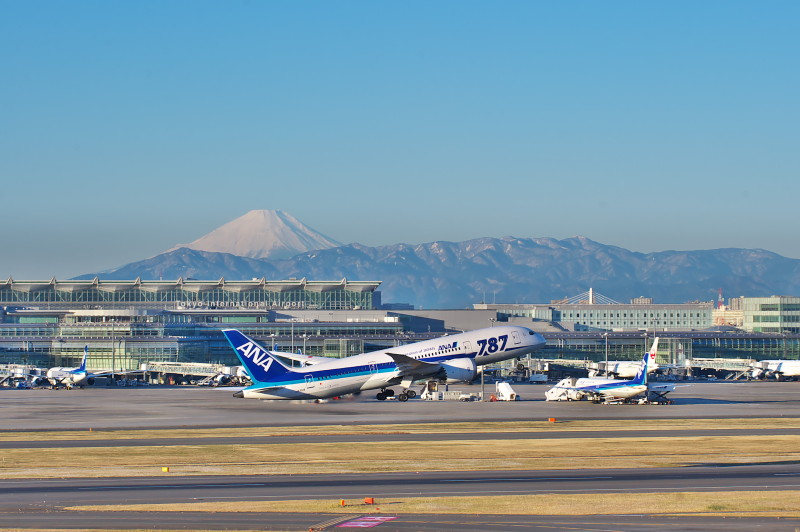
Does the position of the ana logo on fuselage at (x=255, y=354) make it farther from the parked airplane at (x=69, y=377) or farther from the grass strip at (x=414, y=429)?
the parked airplane at (x=69, y=377)

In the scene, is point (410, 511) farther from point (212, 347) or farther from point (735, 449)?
point (212, 347)

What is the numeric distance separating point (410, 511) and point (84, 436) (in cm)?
3789

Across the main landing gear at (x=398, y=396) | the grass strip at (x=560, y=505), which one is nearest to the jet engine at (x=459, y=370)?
the main landing gear at (x=398, y=396)

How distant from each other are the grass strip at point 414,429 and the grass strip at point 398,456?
7.27 m

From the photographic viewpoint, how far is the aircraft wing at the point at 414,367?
336 feet

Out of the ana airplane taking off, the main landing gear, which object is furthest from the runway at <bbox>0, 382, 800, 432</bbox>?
the ana airplane taking off

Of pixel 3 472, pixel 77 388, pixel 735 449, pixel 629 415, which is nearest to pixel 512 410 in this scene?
pixel 629 415

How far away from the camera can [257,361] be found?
95250 millimetres

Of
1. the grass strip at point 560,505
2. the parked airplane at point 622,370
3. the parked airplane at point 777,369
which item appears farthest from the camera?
the parked airplane at point 777,369

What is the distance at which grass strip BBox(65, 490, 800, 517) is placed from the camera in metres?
38.2

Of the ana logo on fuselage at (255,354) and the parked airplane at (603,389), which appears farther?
the parked airplane at (603,389)

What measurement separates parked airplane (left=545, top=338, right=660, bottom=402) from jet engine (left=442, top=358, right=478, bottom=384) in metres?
8.01

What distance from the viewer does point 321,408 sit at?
312ft

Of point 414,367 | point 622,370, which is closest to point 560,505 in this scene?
point 414,367
